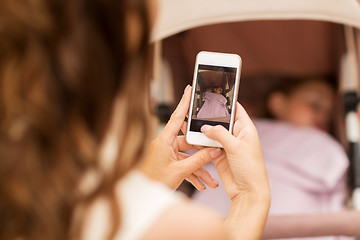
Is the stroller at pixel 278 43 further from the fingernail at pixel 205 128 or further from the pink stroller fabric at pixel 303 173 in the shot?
the fingernail at pixel 205 128

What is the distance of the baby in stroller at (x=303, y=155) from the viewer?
1316 millimetres

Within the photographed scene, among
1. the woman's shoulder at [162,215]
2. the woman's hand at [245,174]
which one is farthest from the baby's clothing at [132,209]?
the woman's hand at [245,174]

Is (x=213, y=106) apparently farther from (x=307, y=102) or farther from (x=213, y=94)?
(x=307, y=102)

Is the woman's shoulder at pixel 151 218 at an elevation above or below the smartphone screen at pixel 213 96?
below

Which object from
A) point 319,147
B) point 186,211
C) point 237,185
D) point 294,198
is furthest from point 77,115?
point 319,147

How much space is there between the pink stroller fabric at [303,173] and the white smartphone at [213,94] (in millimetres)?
534

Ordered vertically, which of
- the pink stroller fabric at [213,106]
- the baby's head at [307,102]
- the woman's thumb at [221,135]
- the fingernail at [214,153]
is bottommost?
the baby's head at [307,102]

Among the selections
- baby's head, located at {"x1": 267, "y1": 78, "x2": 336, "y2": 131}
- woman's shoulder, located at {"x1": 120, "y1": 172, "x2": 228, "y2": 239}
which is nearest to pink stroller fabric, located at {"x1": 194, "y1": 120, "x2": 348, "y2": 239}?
baby's head, located at {"x1": 267, "y1": 78, "x2": 336, "y2": 131}

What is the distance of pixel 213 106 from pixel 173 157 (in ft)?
0.37

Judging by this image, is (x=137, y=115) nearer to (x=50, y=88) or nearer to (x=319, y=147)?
(x=50, y=88)

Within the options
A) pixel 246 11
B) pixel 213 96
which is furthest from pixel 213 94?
pixel 246 11

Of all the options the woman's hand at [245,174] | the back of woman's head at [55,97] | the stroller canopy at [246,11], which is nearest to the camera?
the back of woman's head at [55,97]

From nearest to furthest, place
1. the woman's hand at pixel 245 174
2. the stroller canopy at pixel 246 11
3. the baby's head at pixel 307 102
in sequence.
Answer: the woman's hand at pixel 245 174 → the stroller canopy at pixel 246 11 → the baby's head at pixel 307 102

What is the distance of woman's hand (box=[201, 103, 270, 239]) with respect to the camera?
0.62m
